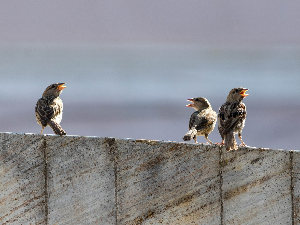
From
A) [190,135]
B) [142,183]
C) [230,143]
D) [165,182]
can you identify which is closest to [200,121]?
[190,135]

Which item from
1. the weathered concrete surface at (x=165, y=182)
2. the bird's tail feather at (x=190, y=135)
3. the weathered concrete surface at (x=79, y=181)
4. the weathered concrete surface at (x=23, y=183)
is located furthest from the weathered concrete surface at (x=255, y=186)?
the weathered concrete surface at (x=23, y=183)

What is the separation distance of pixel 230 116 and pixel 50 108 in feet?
12.1

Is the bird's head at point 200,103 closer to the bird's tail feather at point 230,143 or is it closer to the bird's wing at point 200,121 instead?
the bird's wing at point 200,121

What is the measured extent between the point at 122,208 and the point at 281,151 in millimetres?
2497

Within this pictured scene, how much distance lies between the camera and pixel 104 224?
614cm

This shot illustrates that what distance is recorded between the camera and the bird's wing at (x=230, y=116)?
7.13 m

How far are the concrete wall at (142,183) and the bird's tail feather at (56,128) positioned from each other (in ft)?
2.39

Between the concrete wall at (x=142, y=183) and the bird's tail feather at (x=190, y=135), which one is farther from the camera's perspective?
the bird's tail feather at (x=190, y=135)

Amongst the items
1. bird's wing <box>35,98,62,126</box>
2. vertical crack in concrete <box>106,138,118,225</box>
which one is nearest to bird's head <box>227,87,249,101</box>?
vertical crack in concrete <box>106,138,118,225</box>

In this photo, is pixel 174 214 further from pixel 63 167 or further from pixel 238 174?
pixel 63 167

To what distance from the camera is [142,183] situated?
6.05 m

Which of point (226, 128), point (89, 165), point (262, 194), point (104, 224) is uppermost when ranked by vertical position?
point (226, 128)

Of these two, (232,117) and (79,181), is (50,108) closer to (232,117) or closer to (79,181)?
(79,181)

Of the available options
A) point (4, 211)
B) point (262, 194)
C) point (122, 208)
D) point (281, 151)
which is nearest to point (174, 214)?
point (122, 208)
